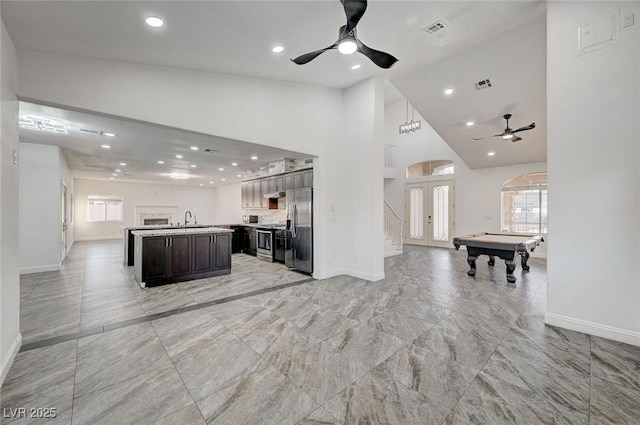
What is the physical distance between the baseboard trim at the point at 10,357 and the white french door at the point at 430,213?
10113mm

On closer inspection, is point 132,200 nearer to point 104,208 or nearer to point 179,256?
point 104,208

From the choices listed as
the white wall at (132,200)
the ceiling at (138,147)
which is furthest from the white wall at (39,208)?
the white wall at (132,200)

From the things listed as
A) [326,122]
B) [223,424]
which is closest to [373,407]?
[223,424]

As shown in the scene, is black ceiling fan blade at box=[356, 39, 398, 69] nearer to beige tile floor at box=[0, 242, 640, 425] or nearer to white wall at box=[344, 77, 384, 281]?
white wall at box=[344, 77, 384, 281]

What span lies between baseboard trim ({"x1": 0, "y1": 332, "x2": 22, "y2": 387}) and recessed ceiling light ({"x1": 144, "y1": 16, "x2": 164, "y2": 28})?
3243 mm

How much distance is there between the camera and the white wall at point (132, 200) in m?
11.2

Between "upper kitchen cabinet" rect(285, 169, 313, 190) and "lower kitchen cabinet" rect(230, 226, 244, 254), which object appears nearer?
"upper kitchen cabinet" rect(285, 169, 313, 190)

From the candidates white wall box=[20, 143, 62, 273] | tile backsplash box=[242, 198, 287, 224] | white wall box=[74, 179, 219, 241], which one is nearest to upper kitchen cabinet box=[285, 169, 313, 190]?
tile backsplash box=[242, 198, 287, 224]

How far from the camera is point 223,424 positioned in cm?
165

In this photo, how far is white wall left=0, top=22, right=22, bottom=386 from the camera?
2.17 metres

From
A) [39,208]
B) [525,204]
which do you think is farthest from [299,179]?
[525,204]

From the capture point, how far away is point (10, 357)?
232 centimetres

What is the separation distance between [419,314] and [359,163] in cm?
288

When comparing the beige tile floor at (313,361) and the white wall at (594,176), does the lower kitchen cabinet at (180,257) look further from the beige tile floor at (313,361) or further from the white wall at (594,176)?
the white wall at (594,176)
